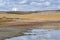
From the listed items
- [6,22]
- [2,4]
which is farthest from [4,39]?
[2,4]

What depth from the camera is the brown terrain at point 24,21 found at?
39.1 inches

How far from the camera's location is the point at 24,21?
3.31 ft

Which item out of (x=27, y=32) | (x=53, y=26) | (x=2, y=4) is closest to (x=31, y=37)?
(x=27, y=32)

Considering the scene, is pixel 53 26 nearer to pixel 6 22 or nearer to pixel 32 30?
pixel 32 30

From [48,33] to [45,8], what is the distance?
16cm

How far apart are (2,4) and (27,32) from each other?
24 cm

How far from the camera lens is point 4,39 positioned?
3.36 feet

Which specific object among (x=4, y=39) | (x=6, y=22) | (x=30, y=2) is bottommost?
(x=4, y=39)

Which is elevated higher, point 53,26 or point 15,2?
point 15,2

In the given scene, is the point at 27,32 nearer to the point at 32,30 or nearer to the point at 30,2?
the point at 32,30

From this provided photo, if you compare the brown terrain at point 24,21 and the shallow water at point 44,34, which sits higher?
the brown terrain at point 24,21

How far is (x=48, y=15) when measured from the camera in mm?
988

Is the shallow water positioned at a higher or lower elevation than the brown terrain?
lower

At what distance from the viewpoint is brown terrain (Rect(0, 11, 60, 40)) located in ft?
3.26
